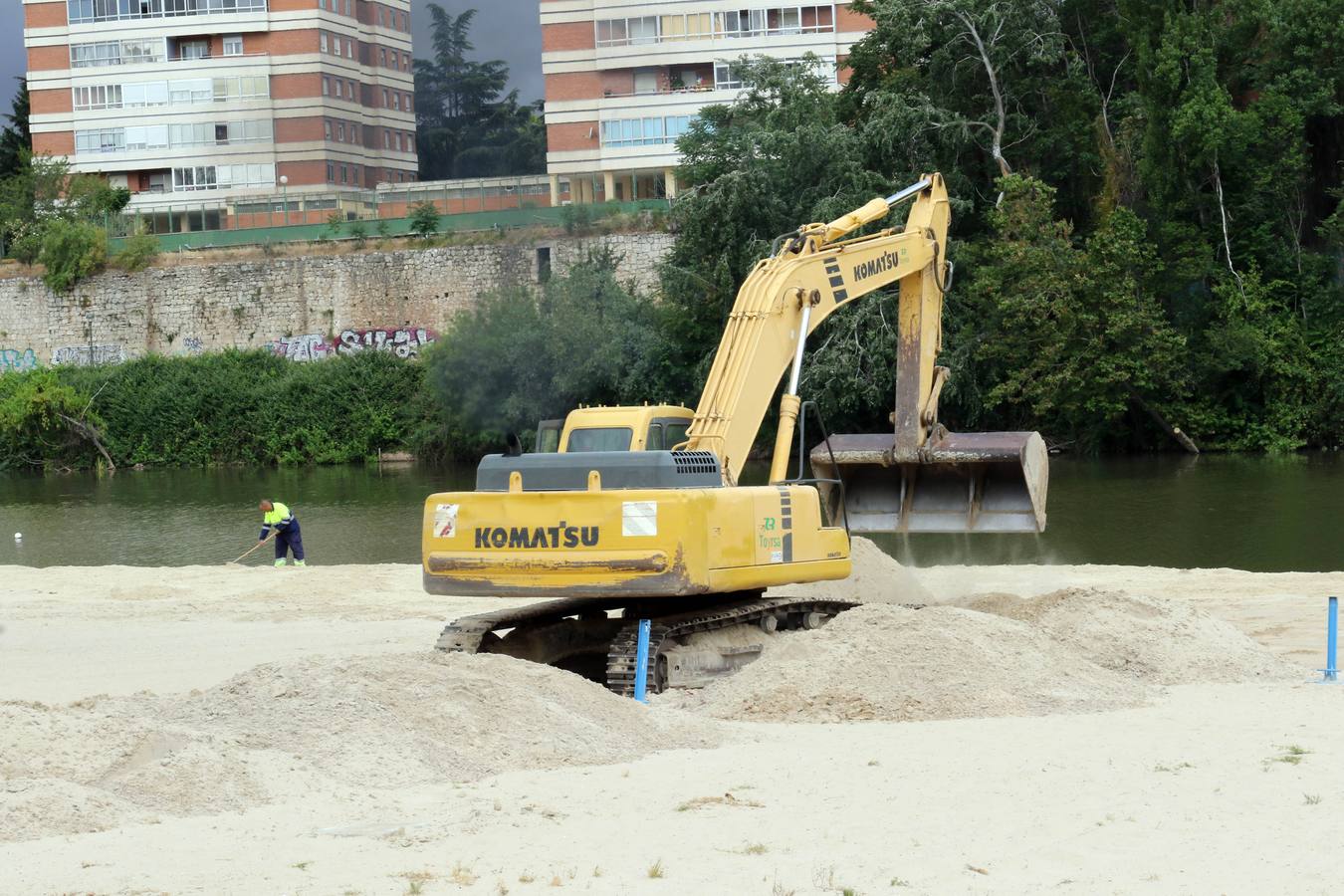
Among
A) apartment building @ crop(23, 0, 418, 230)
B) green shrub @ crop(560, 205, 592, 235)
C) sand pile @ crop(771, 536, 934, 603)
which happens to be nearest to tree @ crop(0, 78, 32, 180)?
apartment building @ crop(23, 0, 418, 230)

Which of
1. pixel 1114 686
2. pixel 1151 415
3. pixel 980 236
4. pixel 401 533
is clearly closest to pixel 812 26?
pixel 980 236

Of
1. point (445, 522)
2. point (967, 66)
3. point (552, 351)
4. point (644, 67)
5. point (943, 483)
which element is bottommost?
point (943, 483)

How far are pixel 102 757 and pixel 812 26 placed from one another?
201 feet

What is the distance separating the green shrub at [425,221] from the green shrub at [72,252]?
12651 millimetres

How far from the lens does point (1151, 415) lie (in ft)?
150

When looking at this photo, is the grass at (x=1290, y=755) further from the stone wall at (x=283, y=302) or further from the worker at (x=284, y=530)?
the stone wall at (x=283, y=302)

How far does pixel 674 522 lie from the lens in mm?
12289

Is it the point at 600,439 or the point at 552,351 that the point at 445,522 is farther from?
the point at 552,351

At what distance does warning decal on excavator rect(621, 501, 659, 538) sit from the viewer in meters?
12.3

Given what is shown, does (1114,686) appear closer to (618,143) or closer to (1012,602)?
(1012,602)

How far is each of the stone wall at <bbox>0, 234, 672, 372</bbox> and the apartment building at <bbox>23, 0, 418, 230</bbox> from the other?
1281 centimetres

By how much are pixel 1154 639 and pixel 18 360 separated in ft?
198

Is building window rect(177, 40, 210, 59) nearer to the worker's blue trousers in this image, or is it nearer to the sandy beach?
the worker's blue trousers

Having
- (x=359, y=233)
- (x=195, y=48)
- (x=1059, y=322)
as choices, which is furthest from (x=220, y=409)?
(x=1059, y=322)
